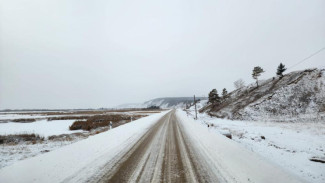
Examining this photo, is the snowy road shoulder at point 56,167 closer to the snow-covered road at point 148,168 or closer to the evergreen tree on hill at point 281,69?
the snow-covered road at point 148,168

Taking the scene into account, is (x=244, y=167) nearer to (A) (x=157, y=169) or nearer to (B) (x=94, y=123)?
(A) (x=157, y=169)

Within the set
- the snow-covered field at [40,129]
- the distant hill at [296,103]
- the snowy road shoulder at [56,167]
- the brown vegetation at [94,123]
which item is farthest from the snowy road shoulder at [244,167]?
the distant hill at [296,103]

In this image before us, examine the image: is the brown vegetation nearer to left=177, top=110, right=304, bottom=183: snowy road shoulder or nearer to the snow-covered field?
the snow-covered field

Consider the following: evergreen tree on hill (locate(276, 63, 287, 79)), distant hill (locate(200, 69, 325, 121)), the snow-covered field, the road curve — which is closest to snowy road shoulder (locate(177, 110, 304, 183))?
the road curve

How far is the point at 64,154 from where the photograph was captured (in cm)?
657

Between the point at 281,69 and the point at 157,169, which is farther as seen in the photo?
the point at 281,69

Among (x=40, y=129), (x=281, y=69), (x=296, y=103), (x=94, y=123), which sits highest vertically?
(x=281, y=69)

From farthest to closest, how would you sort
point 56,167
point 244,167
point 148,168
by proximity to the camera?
1. point 56,167
2. point 148,168
3. point 244,167

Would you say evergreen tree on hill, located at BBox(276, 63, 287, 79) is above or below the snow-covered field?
above

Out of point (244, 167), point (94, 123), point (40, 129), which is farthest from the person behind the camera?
point (94, 123)

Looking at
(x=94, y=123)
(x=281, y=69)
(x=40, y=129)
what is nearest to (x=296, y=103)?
(x=281, y=69)

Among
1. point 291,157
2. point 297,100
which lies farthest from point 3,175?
point 297,100

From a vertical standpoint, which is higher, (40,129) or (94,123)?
(94,123)

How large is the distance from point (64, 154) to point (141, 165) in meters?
3.86
